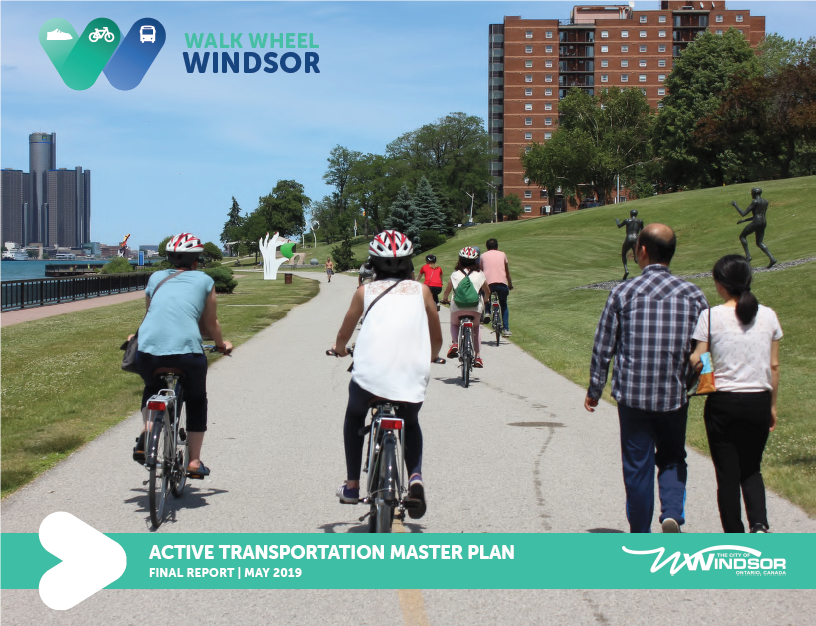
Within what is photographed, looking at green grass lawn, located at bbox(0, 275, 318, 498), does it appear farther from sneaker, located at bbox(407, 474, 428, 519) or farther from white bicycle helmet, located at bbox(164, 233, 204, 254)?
sneaker, located at bbox(407, 474, 428, 519)

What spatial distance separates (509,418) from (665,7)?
149153 mm

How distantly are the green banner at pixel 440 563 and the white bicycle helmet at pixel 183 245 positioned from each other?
197 cm

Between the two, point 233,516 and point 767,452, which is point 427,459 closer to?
point 233,516

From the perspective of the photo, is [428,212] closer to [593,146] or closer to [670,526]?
[593,146]

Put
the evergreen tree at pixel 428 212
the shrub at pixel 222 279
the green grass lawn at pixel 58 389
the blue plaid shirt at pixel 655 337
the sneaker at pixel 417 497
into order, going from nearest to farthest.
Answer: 1. the blue plaid shirt at pixel 655 337
2. the sneaker at pixel 417 497
3. the green grass lawn at pixel 58 389
4. the shrub at pixel 222 279
5. the evergreen tree at pixel 428 212

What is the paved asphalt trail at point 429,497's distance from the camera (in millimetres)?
4125

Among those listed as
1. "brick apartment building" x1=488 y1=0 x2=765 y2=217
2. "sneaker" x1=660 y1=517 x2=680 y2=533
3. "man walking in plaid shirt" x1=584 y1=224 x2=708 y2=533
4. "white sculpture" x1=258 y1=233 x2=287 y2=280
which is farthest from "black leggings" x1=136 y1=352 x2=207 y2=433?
"brick apartment building" x1=488 y1=0 x2=765 y2=217

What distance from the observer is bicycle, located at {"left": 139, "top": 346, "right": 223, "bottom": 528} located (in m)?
5.33

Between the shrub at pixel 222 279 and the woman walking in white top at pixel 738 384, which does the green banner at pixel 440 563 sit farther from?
the shrub at pixel 222 279

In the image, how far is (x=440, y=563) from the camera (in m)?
4.62

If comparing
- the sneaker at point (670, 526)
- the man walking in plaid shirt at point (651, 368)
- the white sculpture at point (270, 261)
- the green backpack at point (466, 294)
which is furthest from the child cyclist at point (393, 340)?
the white sculpture at point (270, 261)

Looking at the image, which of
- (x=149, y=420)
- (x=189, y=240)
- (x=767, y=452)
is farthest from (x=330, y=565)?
(x=767, y=452)

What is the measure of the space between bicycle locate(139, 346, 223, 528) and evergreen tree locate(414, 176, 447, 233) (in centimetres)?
8400

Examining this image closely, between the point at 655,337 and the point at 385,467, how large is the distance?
1.58 m
